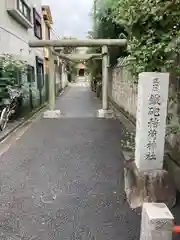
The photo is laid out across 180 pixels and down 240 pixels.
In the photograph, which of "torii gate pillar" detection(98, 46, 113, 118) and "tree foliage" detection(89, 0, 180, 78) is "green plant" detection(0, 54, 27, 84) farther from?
"tree foliage" detection(89, 0, 180, 78)

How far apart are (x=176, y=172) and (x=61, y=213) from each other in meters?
2.59

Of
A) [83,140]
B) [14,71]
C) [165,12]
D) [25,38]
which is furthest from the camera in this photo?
[25,38]

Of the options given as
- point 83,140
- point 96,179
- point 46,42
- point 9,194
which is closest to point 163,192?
point 96,179

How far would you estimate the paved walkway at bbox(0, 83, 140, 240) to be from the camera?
3449 millimetres

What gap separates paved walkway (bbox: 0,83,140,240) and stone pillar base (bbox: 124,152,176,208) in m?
0.23

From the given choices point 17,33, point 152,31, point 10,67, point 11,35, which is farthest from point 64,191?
point 17,33

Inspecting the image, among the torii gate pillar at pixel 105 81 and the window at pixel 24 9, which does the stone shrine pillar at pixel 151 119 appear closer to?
the torii gate pillar at pixel 105 81

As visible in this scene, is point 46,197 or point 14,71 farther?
point 14,71

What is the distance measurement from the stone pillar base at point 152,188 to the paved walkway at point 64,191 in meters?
0.23

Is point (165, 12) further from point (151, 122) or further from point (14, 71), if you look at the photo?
point (14, 71)

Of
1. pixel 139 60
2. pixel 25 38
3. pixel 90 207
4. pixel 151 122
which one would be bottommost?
pixel 90 207

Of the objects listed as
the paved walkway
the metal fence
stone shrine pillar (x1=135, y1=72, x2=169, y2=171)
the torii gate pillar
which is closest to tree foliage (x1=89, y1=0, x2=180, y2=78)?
stone shrine pillar (x1=135, y1=72, x2=169, y2=171)

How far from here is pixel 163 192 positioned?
4008 mm

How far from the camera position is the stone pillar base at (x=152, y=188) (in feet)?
13.0
